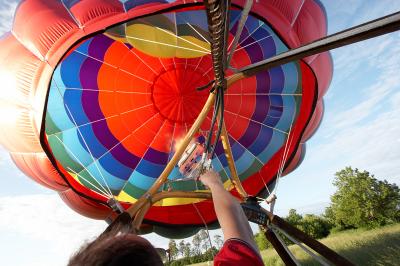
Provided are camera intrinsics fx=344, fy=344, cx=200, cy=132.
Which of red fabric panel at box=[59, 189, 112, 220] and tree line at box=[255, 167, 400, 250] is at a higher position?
tree line at box=[255, 167, 400, 250]

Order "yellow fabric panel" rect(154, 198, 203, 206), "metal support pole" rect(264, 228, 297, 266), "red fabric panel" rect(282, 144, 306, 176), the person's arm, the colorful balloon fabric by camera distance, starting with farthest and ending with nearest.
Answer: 1. "red fabric panel" rect(282, 144, 306, 176)
2. "yellow fabric panel" rect(154, 198, 203, 206)
3. the colorful balloon fabric
4. "metal support pole" rect(264, 228, 297, 266)
5. the person's arm

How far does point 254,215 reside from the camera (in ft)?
10.3

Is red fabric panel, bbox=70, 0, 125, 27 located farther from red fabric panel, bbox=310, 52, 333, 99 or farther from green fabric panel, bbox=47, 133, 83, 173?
red fabric panel, bbox=310, 52, 333, 99

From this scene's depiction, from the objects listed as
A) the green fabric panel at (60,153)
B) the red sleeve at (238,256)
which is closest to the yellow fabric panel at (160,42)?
the green fabric panel at (60,153)

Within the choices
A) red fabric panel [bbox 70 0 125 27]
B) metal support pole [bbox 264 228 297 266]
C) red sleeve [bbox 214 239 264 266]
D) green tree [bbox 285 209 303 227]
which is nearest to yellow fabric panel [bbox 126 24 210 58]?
red fabric panel [bbox 70 0 125 27]

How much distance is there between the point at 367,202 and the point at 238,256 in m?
25.4

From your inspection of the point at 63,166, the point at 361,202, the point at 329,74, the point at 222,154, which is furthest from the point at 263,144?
the point at 361,202

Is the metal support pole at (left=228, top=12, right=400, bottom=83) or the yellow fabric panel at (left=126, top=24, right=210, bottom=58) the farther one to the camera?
the yellow fabric panel at (left=126, top=24, right=210, bottom=58)

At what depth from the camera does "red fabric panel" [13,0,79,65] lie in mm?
3762

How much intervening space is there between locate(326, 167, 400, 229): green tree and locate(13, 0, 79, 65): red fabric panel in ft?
77.1

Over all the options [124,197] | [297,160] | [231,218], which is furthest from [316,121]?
[231,218]

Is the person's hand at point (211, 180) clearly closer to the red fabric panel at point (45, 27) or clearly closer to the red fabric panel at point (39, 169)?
the red fabric panel at point (45, 27)

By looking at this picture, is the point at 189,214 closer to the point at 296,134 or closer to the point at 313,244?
the point at 296,134

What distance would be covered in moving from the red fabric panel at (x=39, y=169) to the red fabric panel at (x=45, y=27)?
64.2 inches
